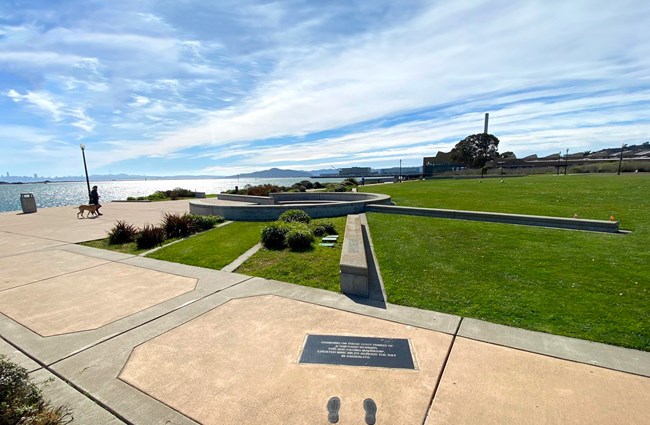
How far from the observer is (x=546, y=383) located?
3166 mm

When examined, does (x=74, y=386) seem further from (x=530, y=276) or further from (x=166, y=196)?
(x=166, y=196)

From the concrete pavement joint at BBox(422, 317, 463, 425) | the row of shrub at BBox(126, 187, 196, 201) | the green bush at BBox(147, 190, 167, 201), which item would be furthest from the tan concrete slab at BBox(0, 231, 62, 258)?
the row of shrub at BBox(126, 187, 196, 201)

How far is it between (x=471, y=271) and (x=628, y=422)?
369 centimetres

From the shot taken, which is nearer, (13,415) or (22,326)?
(13,415)

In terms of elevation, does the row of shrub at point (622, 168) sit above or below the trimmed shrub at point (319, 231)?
above

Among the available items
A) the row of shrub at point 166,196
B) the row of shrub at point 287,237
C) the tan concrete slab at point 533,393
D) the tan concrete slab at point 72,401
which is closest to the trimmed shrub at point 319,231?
the row of shrub at point 287,237

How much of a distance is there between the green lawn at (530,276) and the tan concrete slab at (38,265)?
769cm

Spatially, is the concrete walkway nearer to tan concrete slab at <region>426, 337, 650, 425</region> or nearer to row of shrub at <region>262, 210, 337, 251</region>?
tan concrete slab at <region>426, 337, 650, 425</region>

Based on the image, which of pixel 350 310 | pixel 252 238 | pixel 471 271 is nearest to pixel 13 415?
pixel 350 310

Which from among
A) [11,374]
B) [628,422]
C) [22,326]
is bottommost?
[628,422]

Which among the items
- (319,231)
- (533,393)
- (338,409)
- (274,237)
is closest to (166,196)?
(319,231)

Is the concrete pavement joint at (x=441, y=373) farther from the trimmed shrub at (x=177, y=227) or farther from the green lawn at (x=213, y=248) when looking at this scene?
the trimmed shrub at (x=177, y=227)

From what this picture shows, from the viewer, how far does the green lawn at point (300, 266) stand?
639 cm

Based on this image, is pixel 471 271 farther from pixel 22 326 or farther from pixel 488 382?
pixel 22 326
